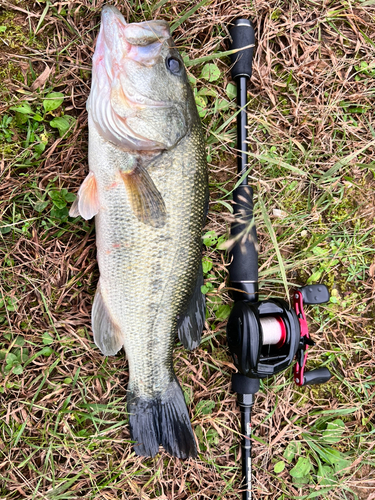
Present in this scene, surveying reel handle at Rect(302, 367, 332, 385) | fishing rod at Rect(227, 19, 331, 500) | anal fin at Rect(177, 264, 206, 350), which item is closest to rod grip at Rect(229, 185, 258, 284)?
fishing rod at Rect(227, 19, 331, 500)

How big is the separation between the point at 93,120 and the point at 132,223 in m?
0.56

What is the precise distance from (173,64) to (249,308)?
1366 millimetres

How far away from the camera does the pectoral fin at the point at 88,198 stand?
1891 millimetres

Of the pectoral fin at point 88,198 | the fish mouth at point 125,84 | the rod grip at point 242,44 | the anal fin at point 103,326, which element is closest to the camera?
the fish mouth at point 125,84

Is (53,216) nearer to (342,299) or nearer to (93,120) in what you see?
(93,120)

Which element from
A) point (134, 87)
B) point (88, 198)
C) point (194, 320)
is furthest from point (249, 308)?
point (134, 87)

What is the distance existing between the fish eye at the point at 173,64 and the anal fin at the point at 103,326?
122 centimetres

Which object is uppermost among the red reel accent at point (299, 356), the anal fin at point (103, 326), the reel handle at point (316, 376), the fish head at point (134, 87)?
the fish head at point (134, 87)

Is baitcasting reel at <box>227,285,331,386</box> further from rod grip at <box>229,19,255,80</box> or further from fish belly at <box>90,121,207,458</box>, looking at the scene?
rod grip at <box>229,19,255,80</box>

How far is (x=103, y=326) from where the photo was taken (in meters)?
2.05

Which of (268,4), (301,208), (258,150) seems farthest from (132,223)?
(268,4)

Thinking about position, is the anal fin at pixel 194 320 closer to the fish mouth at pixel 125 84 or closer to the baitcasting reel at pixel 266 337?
the baitcasting reel at pixel 266 337

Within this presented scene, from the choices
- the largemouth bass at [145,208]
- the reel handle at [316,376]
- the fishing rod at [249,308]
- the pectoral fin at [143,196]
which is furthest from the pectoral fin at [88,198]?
the reel handle at [316,376]

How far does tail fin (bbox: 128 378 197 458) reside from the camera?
2.10 m
